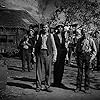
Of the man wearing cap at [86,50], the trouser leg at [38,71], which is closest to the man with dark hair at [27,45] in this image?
the trouser leg at [38,71]

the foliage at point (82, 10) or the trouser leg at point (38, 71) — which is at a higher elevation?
the foliage at point (82, 10)

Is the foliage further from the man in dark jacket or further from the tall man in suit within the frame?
the tall man in suit

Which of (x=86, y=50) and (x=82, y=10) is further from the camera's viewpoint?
(x=82, y=10)

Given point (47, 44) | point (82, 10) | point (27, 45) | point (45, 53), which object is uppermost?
point (82, 10)

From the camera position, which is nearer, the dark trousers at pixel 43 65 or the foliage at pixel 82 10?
the dark trousers at pixel 43 65

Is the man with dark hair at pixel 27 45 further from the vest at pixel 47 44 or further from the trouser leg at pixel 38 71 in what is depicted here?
the trouser leg at pixel 38 71

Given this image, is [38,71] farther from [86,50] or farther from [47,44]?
[86,50]

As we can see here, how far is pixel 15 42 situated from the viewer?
76.2ft

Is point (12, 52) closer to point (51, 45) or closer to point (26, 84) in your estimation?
point (26, 84)

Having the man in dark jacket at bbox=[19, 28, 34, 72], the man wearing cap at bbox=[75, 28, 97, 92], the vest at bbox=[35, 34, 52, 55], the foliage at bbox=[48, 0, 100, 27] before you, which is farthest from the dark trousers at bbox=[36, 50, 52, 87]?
the foliage at bbox=[48, 0, 100, 27]

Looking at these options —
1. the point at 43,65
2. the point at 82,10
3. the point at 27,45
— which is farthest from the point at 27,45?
the point at 82,10

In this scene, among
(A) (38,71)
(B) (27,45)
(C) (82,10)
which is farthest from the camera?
(C) (82,10)

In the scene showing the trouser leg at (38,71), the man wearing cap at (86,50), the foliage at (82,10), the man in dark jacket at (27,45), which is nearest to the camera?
the man wearing cap at (86,50)

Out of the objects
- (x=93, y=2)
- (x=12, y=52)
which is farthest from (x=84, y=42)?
(x=93, y=2)
